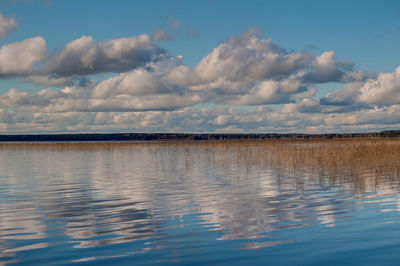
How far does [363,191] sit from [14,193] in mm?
14690

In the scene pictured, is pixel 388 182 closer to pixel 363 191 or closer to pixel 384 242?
pixel 363 191

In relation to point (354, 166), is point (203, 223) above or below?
below

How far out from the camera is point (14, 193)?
19391 mm

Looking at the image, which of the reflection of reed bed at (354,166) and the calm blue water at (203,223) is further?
the reflection of reed bed at (354,166)

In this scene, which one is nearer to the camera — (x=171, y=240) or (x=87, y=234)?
(x=171, y=240)

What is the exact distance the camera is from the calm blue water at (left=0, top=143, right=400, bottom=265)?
348 inches

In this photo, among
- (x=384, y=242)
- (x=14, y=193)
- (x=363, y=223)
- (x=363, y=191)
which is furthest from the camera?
(x=14, y=193)

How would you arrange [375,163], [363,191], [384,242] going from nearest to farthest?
[384,242]
[363,191]
[375,163]

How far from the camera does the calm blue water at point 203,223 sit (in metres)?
8.85

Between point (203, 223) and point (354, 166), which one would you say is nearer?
point (203, 223)

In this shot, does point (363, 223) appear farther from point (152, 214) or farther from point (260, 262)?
point (152, 214)

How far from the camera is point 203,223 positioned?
12.0 metres

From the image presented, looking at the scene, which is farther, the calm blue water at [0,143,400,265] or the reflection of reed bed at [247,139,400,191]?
the reflection of reed bed at [247,139,400,191]

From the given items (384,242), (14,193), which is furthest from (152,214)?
(14,193)
